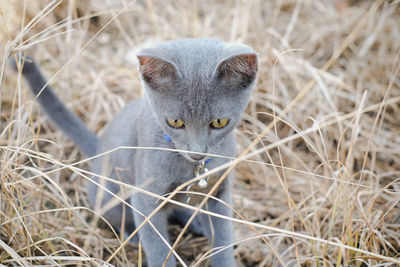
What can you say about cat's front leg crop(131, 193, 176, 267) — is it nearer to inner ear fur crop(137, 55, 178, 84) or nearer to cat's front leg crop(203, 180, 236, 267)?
cat's front leg crop(203, 180, 236, 267)

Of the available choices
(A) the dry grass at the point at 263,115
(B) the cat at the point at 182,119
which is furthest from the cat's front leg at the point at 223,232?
(A) the dry grass at the point at 263,115

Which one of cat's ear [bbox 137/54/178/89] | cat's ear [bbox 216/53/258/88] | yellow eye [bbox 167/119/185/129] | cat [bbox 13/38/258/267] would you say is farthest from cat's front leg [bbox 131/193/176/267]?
cat's ear [bbox 216/53/258/88]

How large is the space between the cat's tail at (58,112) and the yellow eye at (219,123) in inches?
34.9

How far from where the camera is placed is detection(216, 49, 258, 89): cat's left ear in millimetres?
1229

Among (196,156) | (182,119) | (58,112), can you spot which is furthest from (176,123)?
(58,112)

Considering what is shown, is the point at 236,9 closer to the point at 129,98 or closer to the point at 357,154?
the point at 129,98

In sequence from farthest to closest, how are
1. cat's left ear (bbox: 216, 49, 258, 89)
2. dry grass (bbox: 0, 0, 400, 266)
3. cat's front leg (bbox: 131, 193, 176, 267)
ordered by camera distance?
dry grass (bbox: 0, 0, 400, 266)
cat's front leg (bbox: 131, 193, 176, 267)
cat's left ear (bbox: 216, 49, 258, 89)

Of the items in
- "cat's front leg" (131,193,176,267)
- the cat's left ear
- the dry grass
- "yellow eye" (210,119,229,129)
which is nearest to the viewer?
the cat's left ear

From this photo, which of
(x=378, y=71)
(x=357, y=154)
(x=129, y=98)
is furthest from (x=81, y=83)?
(x=378, y=71)

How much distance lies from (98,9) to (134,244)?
195 cm

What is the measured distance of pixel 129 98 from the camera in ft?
8.19

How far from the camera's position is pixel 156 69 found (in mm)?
1306

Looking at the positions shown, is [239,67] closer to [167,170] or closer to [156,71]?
[156,71]

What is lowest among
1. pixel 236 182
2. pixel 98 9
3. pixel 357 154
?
pixel 357 154
